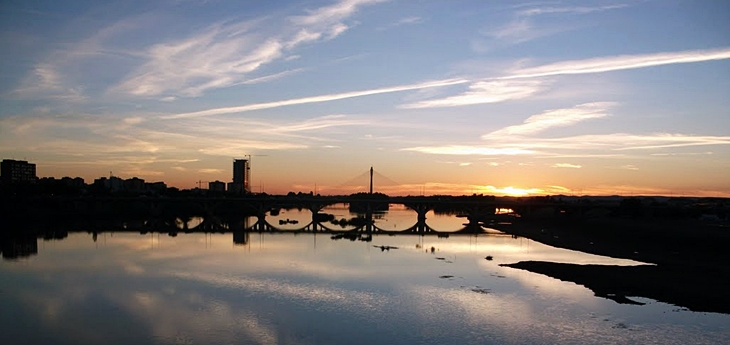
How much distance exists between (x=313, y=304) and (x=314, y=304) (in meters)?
0.04

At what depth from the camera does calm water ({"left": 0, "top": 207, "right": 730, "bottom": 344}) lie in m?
17.6

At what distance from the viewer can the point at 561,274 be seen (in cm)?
3091

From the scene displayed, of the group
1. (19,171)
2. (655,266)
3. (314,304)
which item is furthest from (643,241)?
(19,171)

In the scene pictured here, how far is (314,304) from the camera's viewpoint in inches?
875

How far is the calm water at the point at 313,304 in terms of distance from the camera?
17578 mm

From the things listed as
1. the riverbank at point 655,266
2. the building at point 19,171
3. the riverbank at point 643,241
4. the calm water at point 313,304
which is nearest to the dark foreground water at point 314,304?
the calm water at point 313,304

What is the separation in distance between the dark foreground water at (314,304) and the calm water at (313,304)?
2.1 inches

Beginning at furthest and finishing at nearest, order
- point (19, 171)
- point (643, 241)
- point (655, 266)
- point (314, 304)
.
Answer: point (19, 171) → point (643, 241) → point (655, 266) → point (314, 304)

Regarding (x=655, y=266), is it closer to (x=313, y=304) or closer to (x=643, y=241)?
(x=643, y=241)

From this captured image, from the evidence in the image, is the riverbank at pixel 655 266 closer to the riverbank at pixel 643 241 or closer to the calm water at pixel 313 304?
the riverbank at pixel 643 241

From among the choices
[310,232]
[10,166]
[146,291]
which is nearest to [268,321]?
[146,291]

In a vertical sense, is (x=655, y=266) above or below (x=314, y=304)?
above

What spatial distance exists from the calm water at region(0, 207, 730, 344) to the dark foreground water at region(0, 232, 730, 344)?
0.18ft

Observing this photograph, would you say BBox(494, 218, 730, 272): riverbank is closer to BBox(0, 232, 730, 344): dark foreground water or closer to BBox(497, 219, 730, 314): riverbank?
BBox(497, 219, 730, 314): riverbank
